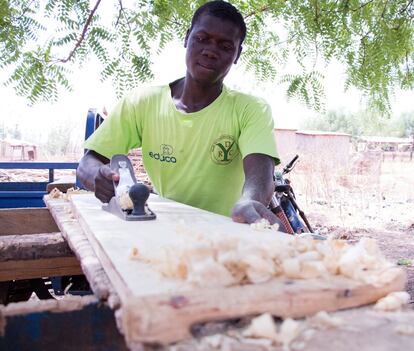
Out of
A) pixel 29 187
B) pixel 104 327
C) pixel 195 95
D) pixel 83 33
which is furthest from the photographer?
pixel 29 187

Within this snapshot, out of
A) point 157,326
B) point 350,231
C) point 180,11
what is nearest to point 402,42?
point 180,11

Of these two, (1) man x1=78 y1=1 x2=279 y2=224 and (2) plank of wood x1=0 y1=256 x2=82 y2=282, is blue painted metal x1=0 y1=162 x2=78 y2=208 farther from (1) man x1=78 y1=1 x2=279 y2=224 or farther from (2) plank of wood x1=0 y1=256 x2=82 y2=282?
(2) plank of wood x1=0 y1=256 x2=82 y2=282

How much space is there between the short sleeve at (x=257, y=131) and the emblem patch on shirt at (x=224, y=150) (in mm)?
88

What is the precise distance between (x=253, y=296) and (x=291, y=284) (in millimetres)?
113

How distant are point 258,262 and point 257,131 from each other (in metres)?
1.48

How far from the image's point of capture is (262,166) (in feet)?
7.49

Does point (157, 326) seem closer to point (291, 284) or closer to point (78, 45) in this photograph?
point (291, 284)

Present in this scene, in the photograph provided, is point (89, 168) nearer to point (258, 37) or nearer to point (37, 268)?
point (37, 268)

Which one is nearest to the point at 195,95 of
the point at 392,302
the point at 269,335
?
the point at 392,302

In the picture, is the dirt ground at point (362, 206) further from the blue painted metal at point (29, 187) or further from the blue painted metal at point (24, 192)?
the blue painted metal at point (24, 192)

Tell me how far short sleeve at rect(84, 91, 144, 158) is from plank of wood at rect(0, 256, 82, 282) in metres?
0.89

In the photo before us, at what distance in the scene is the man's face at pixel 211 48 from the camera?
246cm

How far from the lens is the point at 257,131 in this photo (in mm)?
2396

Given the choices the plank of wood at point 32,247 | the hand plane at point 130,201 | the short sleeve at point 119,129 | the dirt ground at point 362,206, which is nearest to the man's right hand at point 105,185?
the hand plane at point 130,201
